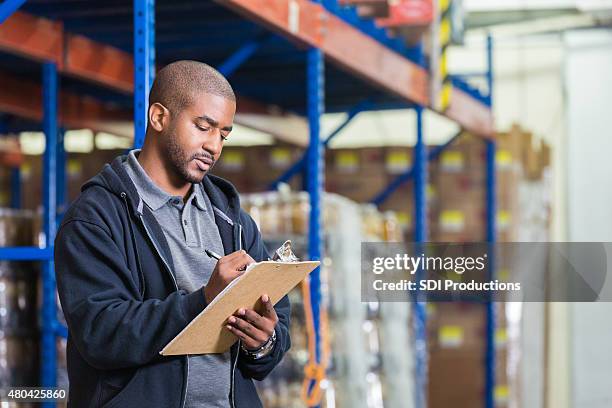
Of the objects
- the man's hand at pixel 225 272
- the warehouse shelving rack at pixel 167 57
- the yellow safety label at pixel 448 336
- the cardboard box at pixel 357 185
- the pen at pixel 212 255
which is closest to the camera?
the man's hand at pixel 225 272

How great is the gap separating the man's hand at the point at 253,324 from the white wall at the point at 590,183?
28.2 feet

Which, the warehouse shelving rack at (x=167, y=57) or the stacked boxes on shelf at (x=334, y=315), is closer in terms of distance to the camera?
the warehouse shelving rack at (x=167, y=57)

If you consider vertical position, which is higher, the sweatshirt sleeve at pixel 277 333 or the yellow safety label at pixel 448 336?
the sweatshirt sleeve at pixel 277 333

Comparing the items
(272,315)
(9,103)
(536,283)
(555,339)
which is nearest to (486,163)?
(536,283)

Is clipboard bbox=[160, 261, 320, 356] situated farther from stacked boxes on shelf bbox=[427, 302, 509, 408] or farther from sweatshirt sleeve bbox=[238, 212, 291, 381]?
stacked boxes on shelf bbox=[427, 302, 509, 408]

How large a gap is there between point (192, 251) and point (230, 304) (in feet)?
0.78

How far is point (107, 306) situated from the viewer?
2.52 m

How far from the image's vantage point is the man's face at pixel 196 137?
9.12 feet

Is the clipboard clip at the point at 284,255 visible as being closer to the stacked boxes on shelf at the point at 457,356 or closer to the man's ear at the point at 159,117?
the man's ear at the point at 159,117

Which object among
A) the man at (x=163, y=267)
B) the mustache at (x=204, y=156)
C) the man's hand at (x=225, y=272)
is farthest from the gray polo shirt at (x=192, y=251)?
the man's hand at (x=225, y=272)

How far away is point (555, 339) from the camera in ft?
36.2

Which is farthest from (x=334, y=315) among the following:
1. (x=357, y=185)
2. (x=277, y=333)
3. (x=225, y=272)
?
(x=225, y=272)

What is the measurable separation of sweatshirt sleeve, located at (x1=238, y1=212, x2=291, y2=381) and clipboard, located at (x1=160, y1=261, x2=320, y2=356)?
0.11 m

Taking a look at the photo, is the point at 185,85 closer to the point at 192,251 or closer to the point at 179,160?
the point at 179,160
